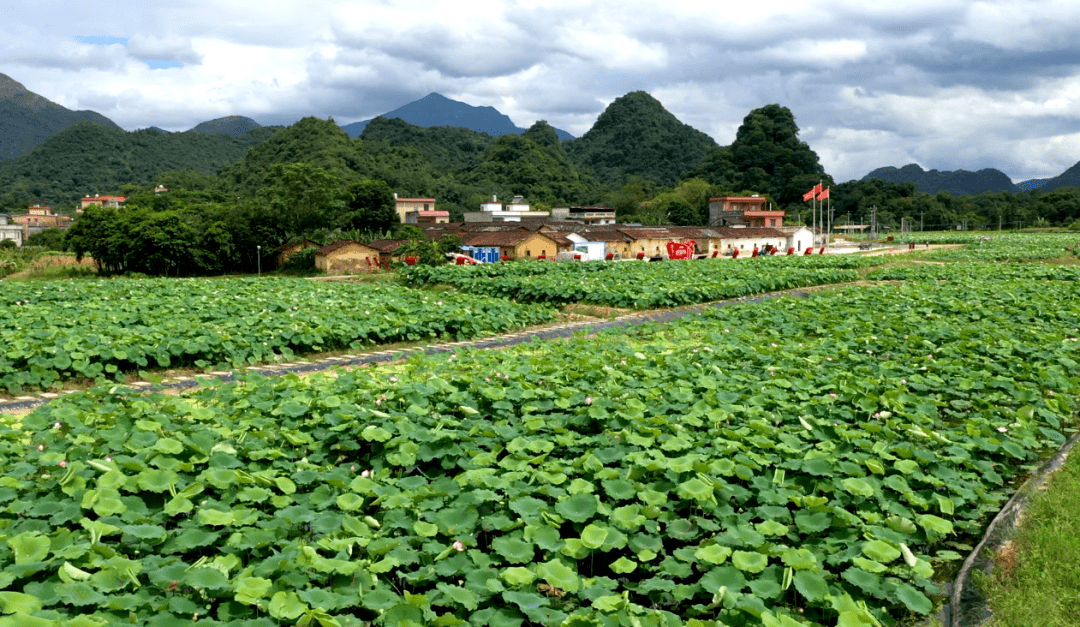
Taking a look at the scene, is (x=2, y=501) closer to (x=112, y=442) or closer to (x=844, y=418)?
(x=112, y=442)

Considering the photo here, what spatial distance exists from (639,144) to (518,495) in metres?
119

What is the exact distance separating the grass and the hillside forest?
39.8 m

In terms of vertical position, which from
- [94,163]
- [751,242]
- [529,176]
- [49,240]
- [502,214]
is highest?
[94,163]

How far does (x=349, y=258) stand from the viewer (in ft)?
123

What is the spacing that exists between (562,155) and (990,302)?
311ft

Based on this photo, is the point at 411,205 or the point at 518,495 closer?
the point at 518,495

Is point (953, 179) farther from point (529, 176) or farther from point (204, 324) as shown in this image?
point (204, 324)

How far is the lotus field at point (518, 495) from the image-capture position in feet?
11.3

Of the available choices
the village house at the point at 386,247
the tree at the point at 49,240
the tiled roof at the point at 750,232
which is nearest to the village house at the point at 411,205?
the tree at the point at 49,240

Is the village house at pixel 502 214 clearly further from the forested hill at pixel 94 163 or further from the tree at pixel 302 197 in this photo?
the forested hill at pixel 94 163

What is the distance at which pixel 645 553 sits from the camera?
12.6 ft

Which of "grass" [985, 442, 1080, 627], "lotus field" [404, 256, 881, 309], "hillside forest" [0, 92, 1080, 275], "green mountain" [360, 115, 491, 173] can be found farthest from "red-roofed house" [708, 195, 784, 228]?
"grass" [985, 442, 1080, 627]

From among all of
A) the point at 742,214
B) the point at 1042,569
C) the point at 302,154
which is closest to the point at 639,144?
the point at 302,154

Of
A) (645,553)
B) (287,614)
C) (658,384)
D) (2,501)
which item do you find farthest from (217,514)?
(658,384)
